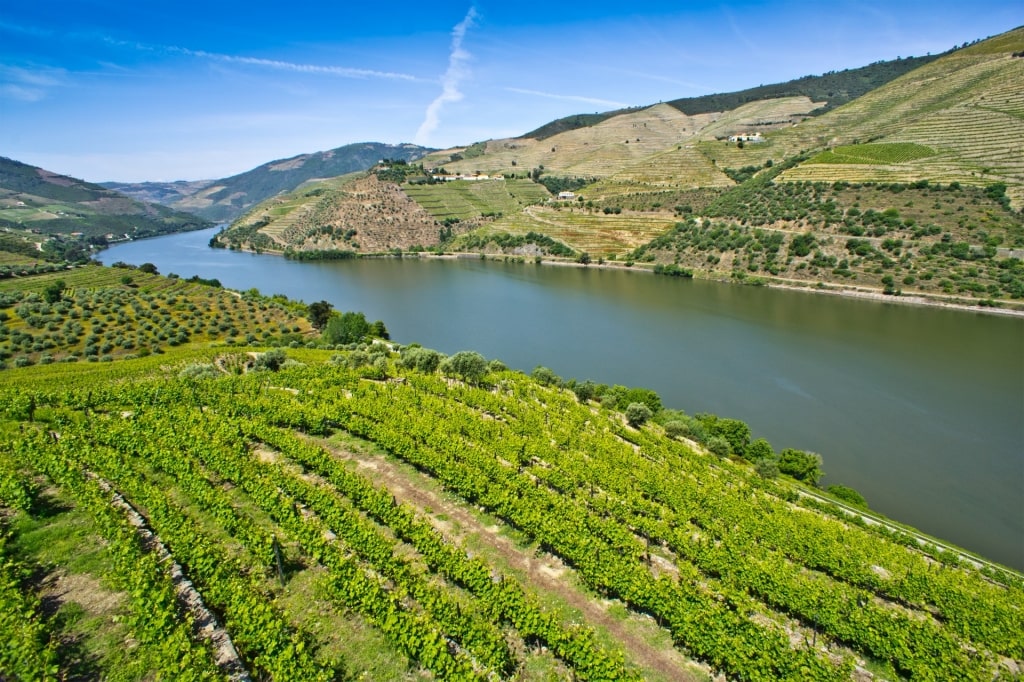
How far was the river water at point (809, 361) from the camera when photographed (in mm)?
31672

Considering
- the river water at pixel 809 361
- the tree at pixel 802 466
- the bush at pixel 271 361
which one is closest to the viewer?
the tree at pixel 802 466

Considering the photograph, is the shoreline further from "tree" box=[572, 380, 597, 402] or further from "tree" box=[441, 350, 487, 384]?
"tree" box=[441, 350, 487, 384]

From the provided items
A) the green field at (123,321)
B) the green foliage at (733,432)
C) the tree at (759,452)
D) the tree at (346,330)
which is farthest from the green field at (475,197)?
the tree at (759,452)

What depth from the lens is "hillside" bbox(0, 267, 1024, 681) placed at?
40.7 feet

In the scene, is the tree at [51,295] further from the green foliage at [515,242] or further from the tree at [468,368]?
the green foliage at [515,242]

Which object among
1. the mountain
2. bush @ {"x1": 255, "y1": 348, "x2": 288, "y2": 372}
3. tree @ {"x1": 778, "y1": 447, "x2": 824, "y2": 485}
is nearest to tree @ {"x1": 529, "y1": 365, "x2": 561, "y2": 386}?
tree @ {"x1": 778, "y1": 447, "x2": 824, "y2": 485}

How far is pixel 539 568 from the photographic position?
1741 cm

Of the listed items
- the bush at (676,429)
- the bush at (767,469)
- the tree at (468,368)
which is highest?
the tree at (468,368)

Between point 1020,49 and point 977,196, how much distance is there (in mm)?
78877

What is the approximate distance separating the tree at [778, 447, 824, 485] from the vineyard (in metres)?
4.95

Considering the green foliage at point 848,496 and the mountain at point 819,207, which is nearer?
the green foliage at point 848,496

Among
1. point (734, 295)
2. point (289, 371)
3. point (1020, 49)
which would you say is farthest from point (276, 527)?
point (1020, 49)

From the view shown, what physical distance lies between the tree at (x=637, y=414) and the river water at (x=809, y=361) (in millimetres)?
9138

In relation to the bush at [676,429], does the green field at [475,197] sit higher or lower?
higher
